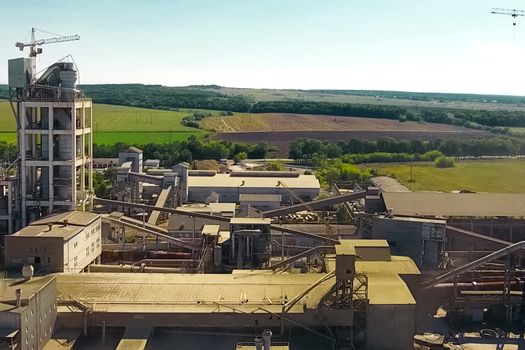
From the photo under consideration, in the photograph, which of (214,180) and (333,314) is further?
(214,180)

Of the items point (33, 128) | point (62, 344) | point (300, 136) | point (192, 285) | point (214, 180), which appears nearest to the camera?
point (62, 344)

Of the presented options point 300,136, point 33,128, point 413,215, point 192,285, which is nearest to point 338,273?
point 192,285

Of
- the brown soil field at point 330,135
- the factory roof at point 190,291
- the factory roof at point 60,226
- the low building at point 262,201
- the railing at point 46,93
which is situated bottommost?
the low building at point 262,201

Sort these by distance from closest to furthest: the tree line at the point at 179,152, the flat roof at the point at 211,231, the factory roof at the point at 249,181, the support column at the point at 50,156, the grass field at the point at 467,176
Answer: the flat roof at the point at 211,231
the support column at the point at 50,156
the factory roof at the point at 249,181
the grass field at the point at 467,176
the tree line at the point at 179,152

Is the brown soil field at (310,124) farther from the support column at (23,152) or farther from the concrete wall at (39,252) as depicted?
the concrete wall at (39,252)

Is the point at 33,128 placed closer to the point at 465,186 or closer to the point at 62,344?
the point at 62,344

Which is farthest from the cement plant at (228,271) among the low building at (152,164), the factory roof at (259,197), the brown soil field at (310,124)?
the brown soil field at (310,124)

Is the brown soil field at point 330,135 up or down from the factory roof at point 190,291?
up

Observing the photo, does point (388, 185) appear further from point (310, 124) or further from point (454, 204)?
point (310, 124)
